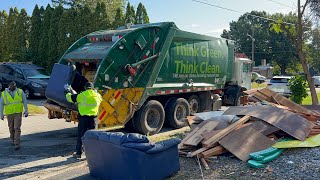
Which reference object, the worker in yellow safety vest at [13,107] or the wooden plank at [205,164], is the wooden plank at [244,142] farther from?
the worker in yellow safety vest at [13,107]

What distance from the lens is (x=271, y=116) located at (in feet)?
25.3

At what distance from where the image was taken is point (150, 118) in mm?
10047

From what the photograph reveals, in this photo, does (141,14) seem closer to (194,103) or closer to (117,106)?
(194,103)

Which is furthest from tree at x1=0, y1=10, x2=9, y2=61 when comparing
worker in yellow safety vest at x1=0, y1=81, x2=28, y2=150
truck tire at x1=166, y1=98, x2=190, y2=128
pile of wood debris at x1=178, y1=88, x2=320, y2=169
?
pile of wood debris at x1=178, y1=88, x2=320, y2=169

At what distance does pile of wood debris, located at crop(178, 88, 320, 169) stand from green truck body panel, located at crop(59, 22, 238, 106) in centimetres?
195

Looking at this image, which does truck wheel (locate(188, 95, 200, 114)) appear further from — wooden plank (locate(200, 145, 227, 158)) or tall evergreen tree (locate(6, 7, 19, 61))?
tall evergreen tree (locate(6, 7, 19, 61))

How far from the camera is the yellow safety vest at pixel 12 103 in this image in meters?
8.19

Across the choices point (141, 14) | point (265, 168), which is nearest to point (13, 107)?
point (265, 168)

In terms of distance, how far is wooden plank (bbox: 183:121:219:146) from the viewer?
22.3 feet

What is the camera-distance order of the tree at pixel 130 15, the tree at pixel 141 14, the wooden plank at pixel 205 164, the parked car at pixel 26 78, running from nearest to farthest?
the wooden plank at pixel 205 164
the parked car at pixel 26 78
the tree at pixel 130 15
the tree at pixel 141 14

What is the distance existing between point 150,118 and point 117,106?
1515 millimetres

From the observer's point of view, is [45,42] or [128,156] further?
[45,42]

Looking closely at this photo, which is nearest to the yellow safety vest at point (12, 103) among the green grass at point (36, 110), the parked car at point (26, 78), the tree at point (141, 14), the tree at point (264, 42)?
the green grass at point (36, 110)

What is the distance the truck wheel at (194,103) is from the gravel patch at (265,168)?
196 inches
